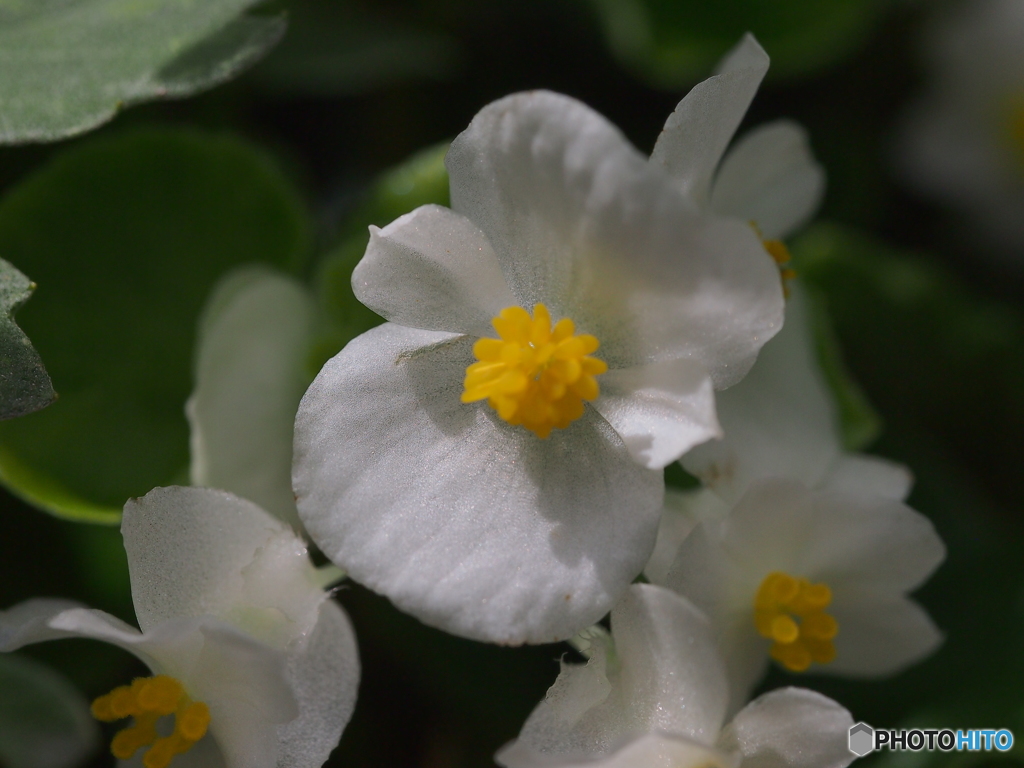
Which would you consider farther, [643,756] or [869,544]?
[869,544]

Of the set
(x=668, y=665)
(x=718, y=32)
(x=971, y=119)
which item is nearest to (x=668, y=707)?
(x=668, y=665)

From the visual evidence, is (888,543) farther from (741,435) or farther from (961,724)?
(961,724)

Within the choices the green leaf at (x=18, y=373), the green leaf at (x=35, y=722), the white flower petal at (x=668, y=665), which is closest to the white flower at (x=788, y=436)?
the white flower petal at (x=668, y=665)

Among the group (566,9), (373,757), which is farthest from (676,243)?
(566,9)

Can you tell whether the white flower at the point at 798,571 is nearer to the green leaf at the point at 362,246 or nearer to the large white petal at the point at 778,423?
the large white petal at the point at 778,423

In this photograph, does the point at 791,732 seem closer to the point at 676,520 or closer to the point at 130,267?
the point at 676,520
